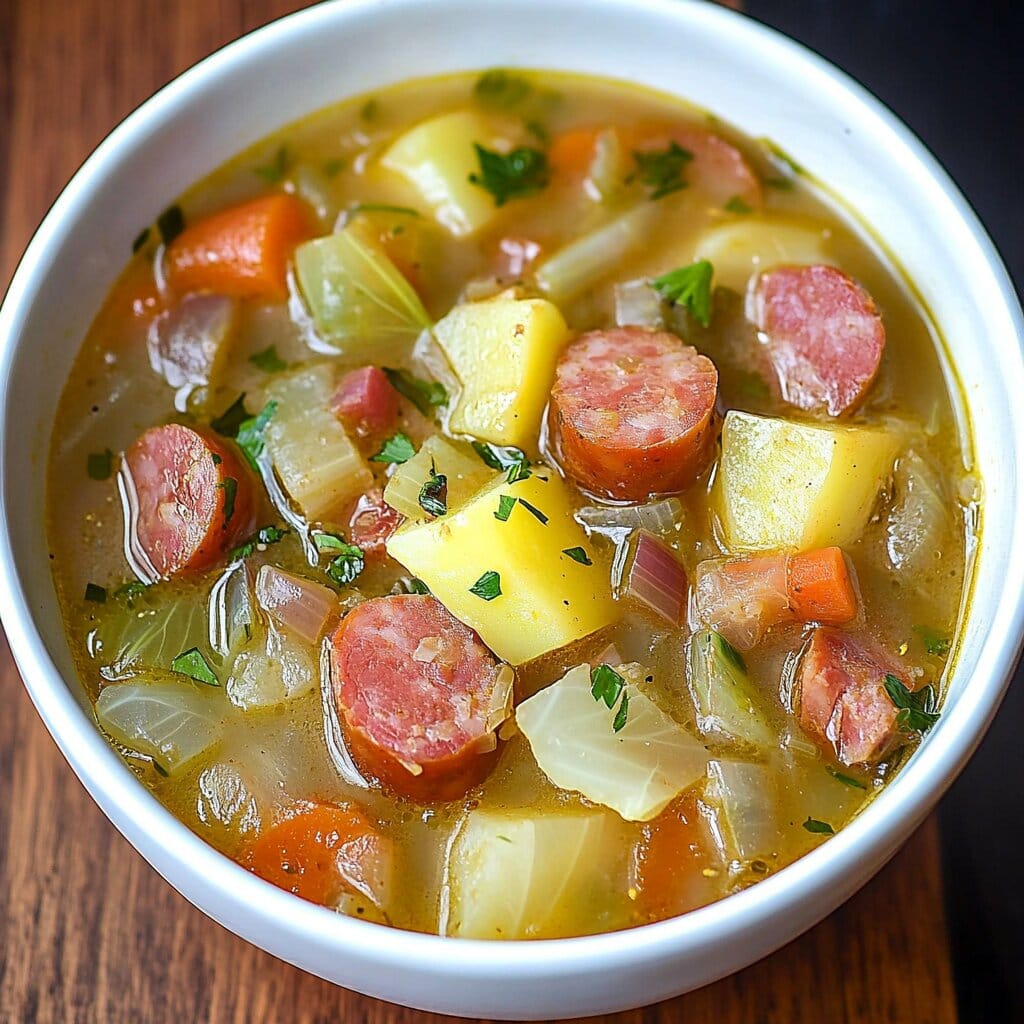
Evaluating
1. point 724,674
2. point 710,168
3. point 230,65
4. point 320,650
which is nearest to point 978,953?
point 724,674

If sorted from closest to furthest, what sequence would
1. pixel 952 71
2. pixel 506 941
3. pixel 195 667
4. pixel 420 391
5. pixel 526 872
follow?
pixel 506 941
pixel 526 872
pixel 195 667
pixel 420 391
pixel 952 71

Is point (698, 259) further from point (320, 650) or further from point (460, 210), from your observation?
point (320, 650)

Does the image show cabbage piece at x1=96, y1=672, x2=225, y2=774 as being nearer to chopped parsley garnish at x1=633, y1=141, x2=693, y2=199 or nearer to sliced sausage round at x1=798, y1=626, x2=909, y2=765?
sliced sausage round at x1=798, y1=626, x2=909, y2=765

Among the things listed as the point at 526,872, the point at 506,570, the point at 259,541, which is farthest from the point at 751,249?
the point at 526,872

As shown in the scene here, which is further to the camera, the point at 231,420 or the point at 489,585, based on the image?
the point at 231,420

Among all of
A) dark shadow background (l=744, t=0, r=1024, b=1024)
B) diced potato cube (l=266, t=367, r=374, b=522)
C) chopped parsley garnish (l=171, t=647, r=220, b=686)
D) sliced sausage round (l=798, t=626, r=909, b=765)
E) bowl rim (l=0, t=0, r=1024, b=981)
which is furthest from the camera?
dark shadow background (l=744, t=0, r=1024, b=1024)

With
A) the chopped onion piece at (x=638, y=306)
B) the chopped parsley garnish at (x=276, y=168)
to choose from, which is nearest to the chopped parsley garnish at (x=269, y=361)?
the chopped parsley garnish at (x=276, y=168)

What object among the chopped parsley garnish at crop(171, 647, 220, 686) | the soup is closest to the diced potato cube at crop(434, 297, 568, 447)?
the soup

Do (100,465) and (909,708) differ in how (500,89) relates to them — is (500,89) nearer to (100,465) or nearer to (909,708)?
(100,465)
